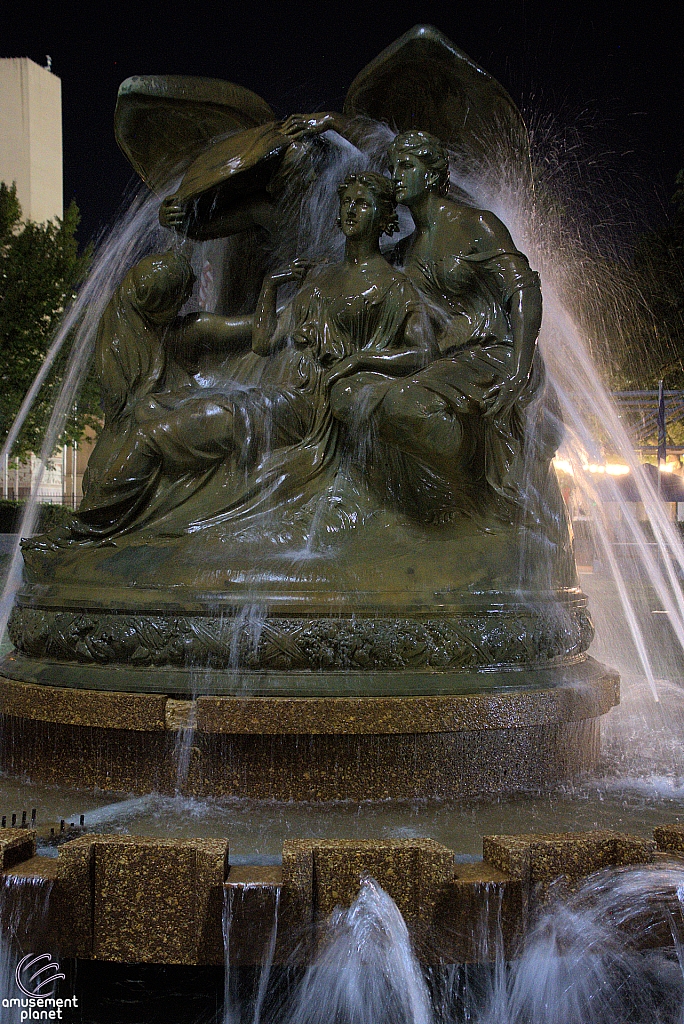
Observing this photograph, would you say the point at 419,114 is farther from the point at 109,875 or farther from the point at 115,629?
the point at 109,875

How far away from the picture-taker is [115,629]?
4797 mm

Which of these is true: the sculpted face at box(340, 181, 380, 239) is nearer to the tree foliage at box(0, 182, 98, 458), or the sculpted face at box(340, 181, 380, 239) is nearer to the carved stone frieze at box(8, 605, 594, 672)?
the carved stone frieze at box(8, 605, 594, 672)

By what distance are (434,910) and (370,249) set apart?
12.4ft

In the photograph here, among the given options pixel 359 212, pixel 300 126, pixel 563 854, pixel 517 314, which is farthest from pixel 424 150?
pixel 563 854

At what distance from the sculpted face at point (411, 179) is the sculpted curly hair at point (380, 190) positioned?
9cm

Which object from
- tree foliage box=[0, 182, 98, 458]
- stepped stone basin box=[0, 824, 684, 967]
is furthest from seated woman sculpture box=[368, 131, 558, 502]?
tree foliage box=[0, 182, 98, 458]

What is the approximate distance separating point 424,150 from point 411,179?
0.19m

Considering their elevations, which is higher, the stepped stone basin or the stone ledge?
the stone ledge

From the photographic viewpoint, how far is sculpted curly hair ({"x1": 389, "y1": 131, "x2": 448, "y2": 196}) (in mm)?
5625

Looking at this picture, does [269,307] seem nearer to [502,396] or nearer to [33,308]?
[502,396]

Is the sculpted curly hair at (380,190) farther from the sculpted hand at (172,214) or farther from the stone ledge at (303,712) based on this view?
the stone ledge at (303,712)

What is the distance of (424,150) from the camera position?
562 centimetres

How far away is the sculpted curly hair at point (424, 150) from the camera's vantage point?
5625mm

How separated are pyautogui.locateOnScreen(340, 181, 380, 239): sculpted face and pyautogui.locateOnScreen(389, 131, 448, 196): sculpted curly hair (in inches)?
11.1
